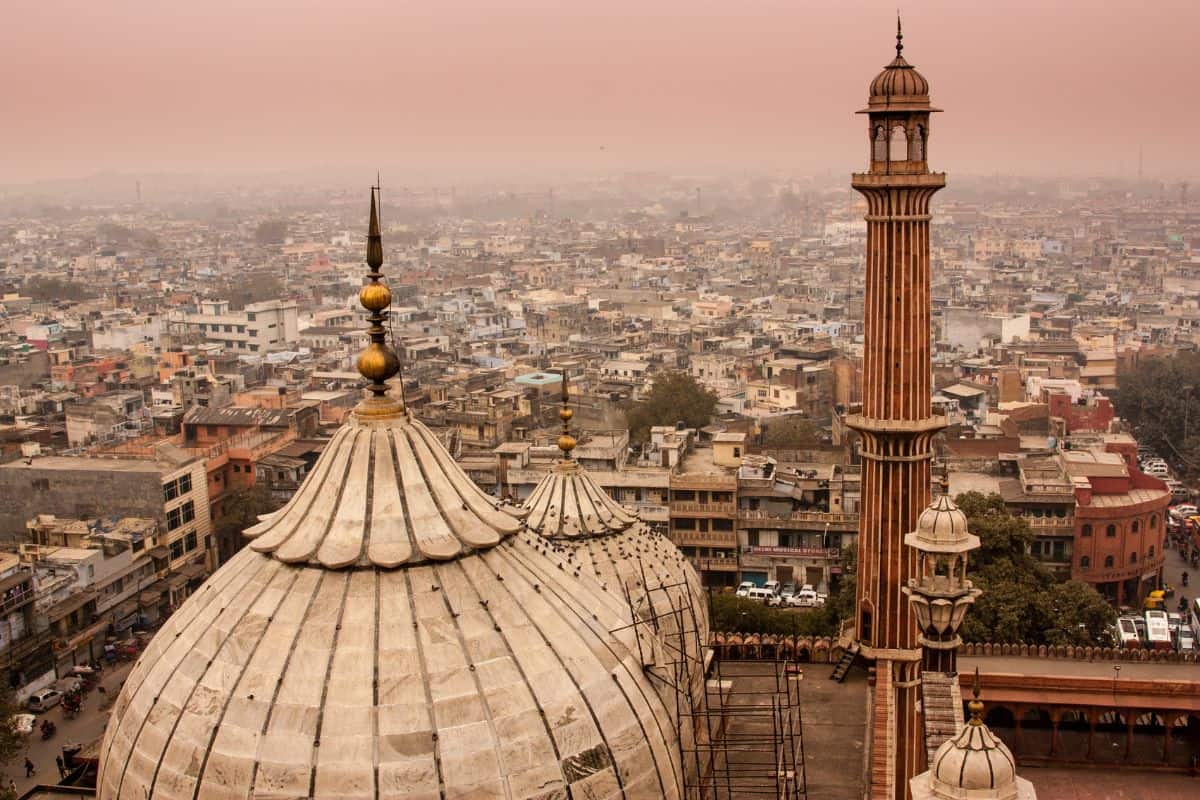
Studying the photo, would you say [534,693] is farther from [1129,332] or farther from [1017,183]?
[1017,183]

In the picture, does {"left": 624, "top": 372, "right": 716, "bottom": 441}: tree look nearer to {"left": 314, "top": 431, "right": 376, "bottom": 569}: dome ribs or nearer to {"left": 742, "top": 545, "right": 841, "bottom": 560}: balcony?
{"left": 742, "top": 545, "right": 841, "bottom": 560}: balcony

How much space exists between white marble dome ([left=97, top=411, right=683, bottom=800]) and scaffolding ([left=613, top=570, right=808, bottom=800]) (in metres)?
0.52

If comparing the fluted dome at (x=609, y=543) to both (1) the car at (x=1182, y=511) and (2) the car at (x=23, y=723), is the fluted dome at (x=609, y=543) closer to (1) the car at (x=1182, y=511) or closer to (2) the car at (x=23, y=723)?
(2) the car at (x=23, y=723)

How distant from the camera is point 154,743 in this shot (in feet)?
22.6

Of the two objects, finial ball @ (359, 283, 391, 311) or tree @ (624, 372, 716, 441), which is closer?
finial ball @ (359, 283, 391, 311)

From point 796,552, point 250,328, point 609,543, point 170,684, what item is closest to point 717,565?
point 796,552

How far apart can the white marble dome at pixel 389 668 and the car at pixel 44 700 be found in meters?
A: 13.8

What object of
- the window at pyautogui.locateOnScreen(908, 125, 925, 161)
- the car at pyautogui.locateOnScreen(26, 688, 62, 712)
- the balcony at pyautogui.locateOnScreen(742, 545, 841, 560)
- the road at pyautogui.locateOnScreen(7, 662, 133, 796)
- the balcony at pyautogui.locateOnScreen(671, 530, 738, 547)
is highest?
the window at pyautogui.locateOnScreen(908, 125, 925, 161)

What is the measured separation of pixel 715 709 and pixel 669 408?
1006 inches

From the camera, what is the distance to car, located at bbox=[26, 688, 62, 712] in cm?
1984

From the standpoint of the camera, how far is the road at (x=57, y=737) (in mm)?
17812

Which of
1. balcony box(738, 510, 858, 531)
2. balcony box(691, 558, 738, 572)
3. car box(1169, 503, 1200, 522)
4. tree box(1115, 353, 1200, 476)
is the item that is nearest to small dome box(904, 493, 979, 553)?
balcony box(691, 558, 738, 572)

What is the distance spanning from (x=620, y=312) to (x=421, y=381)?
1111 inches

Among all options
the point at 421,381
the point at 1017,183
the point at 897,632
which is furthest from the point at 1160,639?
the point at 1017,183
